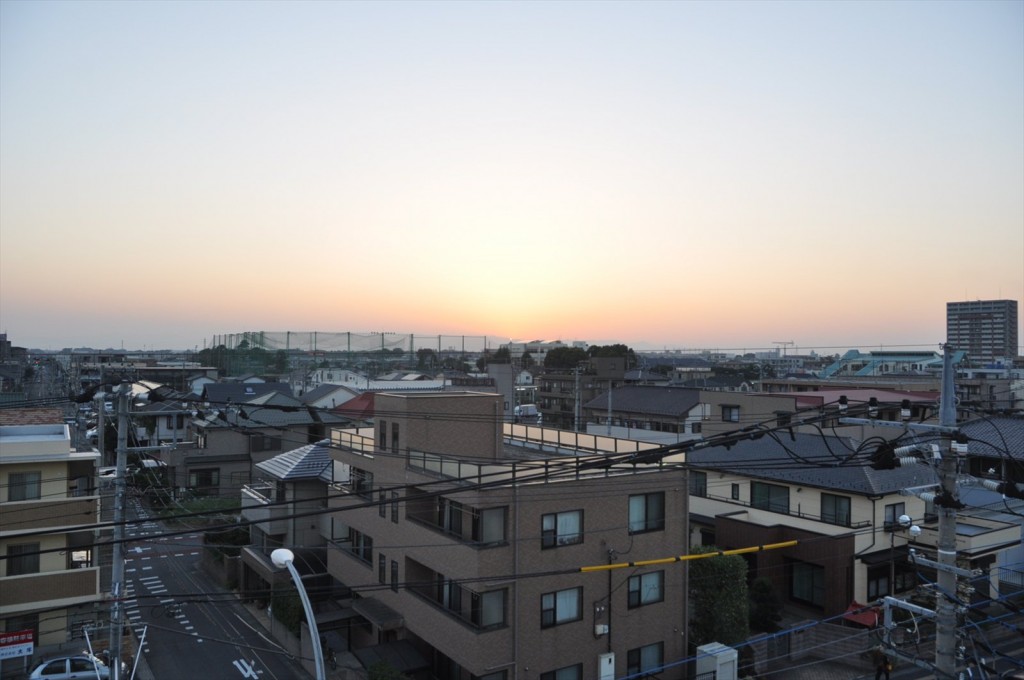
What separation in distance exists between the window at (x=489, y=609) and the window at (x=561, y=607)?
92 cm

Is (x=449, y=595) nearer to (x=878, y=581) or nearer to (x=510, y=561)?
(x=510, y=561)

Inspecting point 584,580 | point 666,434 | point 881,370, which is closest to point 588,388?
point 666,434

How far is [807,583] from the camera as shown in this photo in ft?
67.4

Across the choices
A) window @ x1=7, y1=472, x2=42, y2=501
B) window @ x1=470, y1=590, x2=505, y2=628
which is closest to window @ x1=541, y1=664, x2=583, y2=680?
window @ x1=470, y1=590, x2=505, y2=628

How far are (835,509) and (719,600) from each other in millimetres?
6609

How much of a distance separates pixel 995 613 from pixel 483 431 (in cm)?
1614

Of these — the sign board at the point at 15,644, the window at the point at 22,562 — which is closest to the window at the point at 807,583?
A: the sign board at the point at 15,644

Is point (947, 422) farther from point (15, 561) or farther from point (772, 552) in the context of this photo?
point (15, 561)

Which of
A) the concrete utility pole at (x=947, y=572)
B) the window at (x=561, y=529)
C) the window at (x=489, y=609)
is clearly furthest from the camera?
the window at (x=561, y=529)

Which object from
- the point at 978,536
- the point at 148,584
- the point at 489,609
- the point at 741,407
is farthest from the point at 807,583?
the point at 148,584

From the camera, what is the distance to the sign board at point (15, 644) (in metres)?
15.5

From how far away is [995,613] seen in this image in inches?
793

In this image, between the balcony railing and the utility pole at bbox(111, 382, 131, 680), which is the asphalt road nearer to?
the utility pole at bbox(111, 382, 131, 680)

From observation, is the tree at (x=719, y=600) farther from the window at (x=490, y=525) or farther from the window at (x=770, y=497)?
the window at (x=770, y=497)
